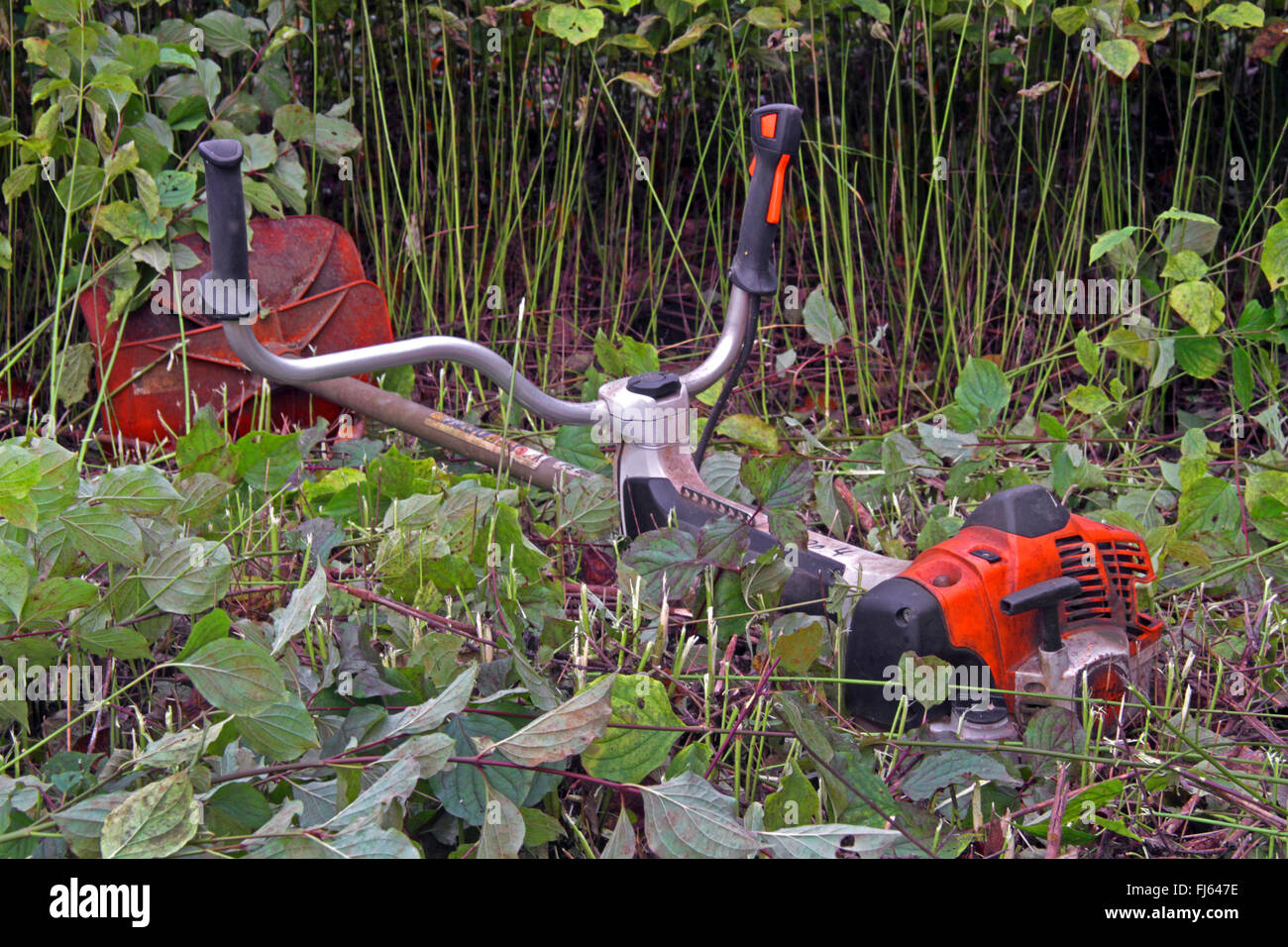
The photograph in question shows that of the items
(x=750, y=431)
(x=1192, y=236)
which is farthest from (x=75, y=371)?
(x=1192, y=236)

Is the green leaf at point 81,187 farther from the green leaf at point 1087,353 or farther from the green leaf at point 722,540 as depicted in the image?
the green leaf at point 1087,353

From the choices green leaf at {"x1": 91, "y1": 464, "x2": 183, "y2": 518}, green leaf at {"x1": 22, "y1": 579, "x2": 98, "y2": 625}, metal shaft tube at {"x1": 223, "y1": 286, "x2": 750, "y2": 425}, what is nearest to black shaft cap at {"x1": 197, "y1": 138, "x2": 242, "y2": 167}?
metal shaft tube at {"x1": 223, "y1": 286, "x2": 750, "y2": 425}

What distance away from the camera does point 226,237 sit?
3.67 ft

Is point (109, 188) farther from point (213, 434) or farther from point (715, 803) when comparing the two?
point (715, 803)

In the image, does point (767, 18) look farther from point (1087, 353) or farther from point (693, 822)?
point (693, 822)

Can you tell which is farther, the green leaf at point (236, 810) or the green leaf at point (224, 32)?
the green leaf at point (224, 32)

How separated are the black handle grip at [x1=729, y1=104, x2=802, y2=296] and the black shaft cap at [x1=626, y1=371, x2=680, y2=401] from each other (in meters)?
0.15

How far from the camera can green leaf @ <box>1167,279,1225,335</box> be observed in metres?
1.70

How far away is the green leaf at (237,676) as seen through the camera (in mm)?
853

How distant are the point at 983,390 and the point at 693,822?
99 centimetres

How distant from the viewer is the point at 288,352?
194cm

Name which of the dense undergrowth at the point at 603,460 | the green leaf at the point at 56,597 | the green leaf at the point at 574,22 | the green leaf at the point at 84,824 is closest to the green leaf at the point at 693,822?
the dense undergrowth at the point at 603,460

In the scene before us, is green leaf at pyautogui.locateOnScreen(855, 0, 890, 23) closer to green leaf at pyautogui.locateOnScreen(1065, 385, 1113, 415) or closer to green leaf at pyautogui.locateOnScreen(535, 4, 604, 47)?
green leaf at pyautogui.locateOnScreen(535, 4, 604, 47)
